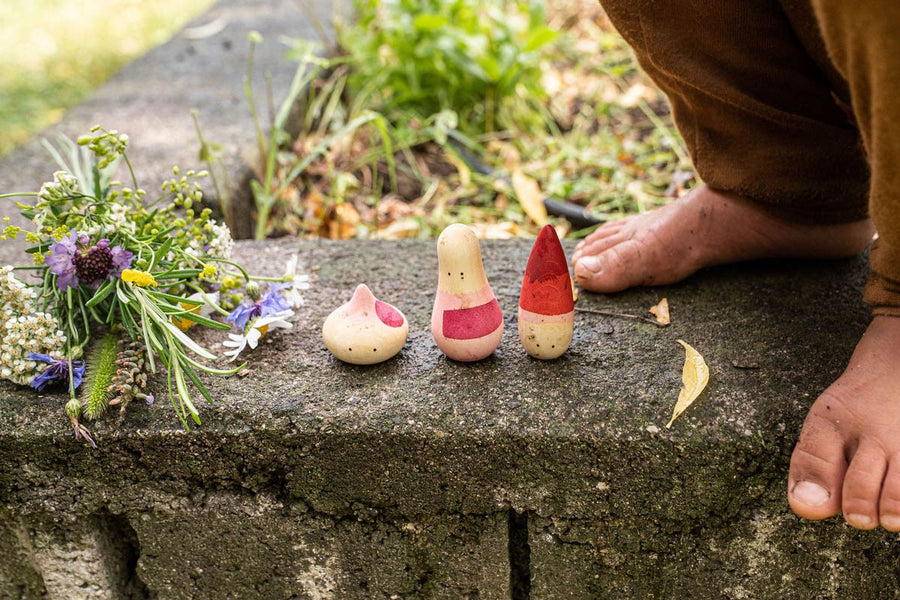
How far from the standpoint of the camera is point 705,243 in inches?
57.3

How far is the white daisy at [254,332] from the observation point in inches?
51.6

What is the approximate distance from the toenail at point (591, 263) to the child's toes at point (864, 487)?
57cm

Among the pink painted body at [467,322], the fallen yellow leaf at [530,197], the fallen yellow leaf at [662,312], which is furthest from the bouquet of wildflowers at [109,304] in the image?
the fallen yellow leaf at [530,197]

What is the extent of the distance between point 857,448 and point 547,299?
0.49m

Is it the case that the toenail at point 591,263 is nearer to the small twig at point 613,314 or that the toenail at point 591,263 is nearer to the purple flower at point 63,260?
the small twig at point 613,314

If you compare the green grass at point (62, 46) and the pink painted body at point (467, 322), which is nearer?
the pink painted body at point (467, 322)

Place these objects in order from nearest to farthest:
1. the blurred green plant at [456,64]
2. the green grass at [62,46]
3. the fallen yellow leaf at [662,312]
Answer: the fallen yellow leaf at [662,312] < the blurred green plant at [456,64] < the green grass at [62,46]

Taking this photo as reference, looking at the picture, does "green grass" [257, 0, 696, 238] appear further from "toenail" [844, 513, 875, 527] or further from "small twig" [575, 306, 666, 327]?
"toenail" [844, 513, 875, 527]

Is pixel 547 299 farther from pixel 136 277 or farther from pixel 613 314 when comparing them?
pixel 136 277

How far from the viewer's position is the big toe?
1.05 meters

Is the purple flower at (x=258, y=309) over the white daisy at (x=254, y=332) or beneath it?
over

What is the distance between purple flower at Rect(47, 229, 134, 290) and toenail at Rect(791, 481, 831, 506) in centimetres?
108

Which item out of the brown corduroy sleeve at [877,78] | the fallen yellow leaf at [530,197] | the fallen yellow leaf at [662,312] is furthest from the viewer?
the fallen yellow leaf at [530,197]

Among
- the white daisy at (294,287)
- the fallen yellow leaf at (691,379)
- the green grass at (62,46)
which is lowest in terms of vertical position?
the green grass at (62,46)
